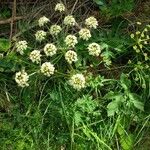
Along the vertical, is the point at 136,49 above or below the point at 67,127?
above

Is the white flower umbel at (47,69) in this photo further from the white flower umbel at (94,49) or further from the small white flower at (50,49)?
the white flower umbel at (94,49)

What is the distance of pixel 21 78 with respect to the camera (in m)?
3.03

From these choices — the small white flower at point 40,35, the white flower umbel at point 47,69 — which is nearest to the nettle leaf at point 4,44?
the small white flower at point 40,35

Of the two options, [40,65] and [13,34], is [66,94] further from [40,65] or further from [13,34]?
[13,34]

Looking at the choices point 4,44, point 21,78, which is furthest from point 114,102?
point 4,44

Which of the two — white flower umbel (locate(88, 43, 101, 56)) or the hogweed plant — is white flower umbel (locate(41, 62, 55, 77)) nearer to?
the hogweed plant

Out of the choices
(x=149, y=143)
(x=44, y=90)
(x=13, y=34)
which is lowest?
(x=149, y=143)

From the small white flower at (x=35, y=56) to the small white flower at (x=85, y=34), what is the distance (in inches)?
11.4

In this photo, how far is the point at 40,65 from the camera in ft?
10.2

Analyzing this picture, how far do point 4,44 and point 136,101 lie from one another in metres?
0.92

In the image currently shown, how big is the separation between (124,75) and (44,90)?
19.6 inches

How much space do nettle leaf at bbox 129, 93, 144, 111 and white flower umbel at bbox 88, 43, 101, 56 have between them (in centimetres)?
32

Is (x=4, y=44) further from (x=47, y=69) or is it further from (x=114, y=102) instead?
(x=114, y=102)

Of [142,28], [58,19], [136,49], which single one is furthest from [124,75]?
[58,19]
